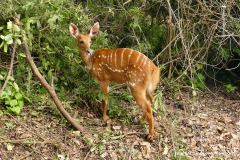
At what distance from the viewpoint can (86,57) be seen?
20.7ft

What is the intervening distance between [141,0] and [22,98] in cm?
266

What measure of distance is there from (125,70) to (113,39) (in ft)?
5.93

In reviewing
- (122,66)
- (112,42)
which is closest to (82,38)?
(122,66)

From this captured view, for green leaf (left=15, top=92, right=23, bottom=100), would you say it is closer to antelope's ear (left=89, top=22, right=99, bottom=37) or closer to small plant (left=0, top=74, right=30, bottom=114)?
small plant (left=0, top=74, right=30, bottom=114)

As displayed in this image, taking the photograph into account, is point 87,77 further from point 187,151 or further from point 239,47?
point 239,47

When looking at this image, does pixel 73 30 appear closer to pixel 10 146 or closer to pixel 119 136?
pixel 119 136

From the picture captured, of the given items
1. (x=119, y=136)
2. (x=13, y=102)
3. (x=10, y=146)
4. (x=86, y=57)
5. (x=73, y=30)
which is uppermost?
(x=73, y=30)

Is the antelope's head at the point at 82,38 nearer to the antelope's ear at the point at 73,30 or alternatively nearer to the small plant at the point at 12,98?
the antelope's ear at the point at 73,30

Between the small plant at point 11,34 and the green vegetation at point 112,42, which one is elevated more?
the small plant at point 11,34

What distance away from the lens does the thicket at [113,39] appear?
20.3 ft

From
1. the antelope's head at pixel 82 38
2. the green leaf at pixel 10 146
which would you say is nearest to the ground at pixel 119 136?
the green leaf at pixel 10 146

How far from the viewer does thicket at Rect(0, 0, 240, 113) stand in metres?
6.18

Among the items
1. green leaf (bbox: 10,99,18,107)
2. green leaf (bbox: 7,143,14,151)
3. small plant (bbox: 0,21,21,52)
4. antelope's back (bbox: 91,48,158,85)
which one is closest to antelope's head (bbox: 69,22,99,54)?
antelope's back (bbox: 91,48,158,85)

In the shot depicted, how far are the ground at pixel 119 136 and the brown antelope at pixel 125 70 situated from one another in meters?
0.24
